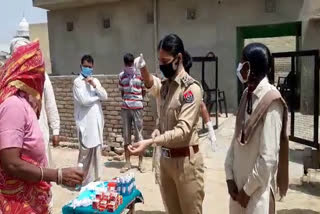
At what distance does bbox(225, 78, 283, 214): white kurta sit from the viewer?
2.28m

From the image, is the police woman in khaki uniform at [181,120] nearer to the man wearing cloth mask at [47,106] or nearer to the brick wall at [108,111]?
the man wearing cloth mask at [47,106]

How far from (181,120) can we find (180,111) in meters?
0.10

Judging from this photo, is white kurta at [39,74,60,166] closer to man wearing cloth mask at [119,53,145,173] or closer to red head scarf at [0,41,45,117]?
red head scarf at [0,41,45,117]

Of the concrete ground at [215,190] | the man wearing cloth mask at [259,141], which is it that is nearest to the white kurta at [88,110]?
the concrete ground at [215,190]

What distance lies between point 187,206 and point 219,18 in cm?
832

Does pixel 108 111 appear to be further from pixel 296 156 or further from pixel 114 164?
pixel 296 156

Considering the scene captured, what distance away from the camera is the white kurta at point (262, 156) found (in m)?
2.28

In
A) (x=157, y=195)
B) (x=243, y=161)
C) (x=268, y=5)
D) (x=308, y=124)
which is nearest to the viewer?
(x=243, y=161)

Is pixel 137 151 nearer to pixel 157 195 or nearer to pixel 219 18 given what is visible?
pixel 157 195

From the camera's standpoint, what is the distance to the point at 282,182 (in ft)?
8.39

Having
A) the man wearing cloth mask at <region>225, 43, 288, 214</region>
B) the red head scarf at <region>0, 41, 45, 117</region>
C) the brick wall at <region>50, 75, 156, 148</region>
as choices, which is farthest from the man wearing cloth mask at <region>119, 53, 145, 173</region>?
the red head scarf at <region>0, 41, 45, 117</region>

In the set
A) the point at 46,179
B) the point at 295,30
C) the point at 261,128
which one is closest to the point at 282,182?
the point at 261,128

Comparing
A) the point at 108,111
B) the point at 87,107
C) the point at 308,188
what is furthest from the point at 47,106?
the point at 108,111

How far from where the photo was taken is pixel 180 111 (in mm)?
2857
